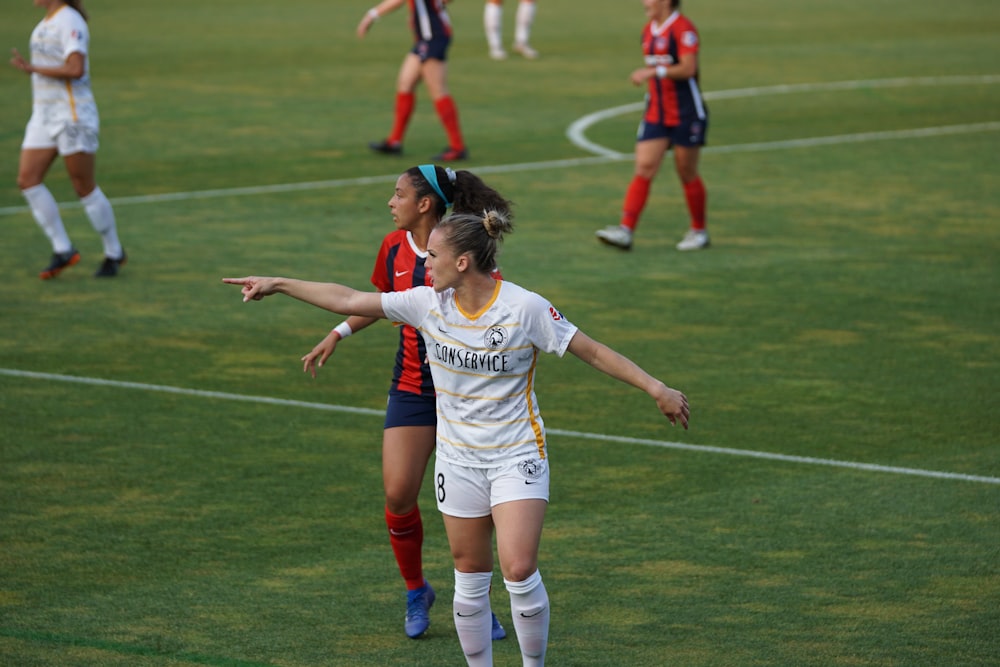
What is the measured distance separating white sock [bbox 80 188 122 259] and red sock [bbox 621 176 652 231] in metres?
4.43

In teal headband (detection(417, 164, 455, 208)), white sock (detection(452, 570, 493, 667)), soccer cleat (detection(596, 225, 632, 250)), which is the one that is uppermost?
teal headband (detection(417, 164, 455, 208))

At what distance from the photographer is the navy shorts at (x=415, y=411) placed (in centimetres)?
635

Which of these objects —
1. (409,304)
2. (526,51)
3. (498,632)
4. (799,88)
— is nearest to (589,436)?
(498,632)

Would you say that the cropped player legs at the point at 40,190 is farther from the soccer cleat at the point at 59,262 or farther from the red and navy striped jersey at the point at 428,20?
the red and navy striped jersey at the point at 428,20

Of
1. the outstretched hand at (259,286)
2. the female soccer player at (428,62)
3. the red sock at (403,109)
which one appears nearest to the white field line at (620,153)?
the female soccer player at (428,62)

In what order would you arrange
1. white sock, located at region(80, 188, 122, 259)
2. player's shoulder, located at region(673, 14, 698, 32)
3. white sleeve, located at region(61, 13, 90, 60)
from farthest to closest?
1. player's shoulder, located at region(673, 14, 698, 32)
2. white sock, located at region(80, 188, 122, 259)
3. white sleeve, located at region(61, 13, 90, 60)

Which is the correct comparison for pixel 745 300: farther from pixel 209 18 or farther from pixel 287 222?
pixel 209 18

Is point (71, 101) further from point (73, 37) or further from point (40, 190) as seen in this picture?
point (40, 190)

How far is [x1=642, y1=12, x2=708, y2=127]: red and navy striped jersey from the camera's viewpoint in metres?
13.8

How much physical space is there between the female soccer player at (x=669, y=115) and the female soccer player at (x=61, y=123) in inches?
174

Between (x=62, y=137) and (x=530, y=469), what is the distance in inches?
322

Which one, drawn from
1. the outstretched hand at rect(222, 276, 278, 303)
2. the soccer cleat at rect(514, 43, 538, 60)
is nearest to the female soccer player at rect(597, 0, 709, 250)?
the outstretched hand at rect(222, 276, 278, 303)

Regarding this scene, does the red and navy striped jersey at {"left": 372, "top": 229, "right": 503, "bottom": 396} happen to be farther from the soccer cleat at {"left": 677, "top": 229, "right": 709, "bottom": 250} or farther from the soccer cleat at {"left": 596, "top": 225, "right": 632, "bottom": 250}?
the soccer cleat at {"left": 677, "top": 229, "right": 709, "bottom": 250}

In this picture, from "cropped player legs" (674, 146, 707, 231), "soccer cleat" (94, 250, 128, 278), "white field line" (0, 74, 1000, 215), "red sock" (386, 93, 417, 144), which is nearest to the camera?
"soccer cleat" (94, 250, 128, 278)
